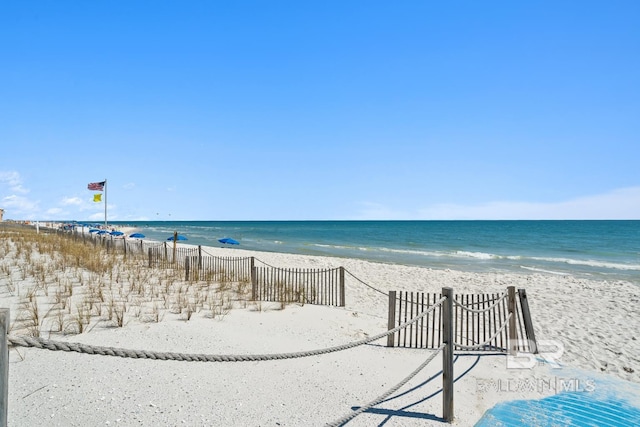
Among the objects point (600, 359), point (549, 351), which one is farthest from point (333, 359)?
point (600, 359)

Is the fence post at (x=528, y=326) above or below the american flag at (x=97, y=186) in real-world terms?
below

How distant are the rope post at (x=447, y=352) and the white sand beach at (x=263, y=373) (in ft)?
0.83

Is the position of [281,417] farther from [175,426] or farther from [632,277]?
[632,277]

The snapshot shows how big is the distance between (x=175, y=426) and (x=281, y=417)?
1.21 meters

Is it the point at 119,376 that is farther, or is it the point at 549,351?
the point at 549,351

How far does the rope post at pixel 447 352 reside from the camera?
4453 millimetres

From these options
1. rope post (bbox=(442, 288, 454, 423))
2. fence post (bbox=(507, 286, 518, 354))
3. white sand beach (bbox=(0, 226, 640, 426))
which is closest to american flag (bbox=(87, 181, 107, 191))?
white sand beach (bbox=(0, 226, 640, 426))

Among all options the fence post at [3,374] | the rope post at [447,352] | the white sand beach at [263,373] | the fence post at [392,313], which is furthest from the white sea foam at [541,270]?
the fence post at [3,374]

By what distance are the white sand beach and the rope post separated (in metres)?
0.25

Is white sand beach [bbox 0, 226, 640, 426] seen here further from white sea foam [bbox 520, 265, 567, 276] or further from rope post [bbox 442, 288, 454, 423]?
white sea foam [bbox 520, 265, 567, 276]

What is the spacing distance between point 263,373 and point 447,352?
9.29 feet

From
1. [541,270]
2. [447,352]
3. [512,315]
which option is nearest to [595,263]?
[541,270]

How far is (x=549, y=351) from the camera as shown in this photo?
27.0 ft

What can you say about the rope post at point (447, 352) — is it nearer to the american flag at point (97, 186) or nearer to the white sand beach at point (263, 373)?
the white sand beach at point (263, 373)
